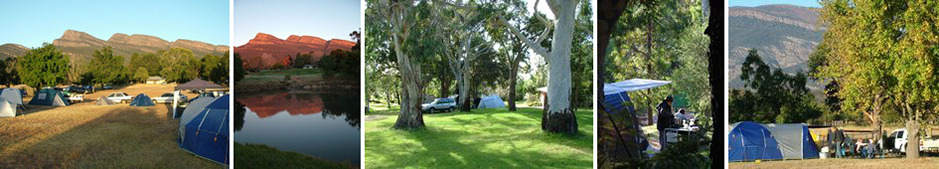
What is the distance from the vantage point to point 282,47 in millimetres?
4973

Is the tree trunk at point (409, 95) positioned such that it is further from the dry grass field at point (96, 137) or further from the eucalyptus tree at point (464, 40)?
the dry grass field at point (96, 137)

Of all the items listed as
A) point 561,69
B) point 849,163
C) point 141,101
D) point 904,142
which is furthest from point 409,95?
point 904,142

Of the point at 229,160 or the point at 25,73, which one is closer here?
the point at 229,160

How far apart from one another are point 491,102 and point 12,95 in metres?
4.27

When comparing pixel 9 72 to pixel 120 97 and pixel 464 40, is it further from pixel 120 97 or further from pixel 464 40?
pixel 464 40

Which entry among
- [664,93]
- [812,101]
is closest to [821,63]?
[812,101]

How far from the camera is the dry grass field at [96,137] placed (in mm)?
4965

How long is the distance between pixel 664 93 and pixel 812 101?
5.04 ft

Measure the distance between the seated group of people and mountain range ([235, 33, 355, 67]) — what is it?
463 centimetres

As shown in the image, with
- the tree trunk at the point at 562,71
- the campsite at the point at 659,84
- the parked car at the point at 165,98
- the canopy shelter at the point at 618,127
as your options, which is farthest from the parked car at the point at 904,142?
the parked car at the point at 165,98

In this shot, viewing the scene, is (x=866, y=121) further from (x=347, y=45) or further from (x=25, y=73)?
(x=25, y=73)

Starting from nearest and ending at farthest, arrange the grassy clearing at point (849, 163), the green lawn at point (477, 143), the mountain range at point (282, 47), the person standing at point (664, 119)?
the mountain range at point (282, 47) < the green lawn at point (477, 143) < the person standing at point (664, 119) < the grassy clearing at point (849, 163)

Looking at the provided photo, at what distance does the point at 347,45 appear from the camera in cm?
501

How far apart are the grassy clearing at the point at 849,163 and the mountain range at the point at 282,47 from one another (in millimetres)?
3753
